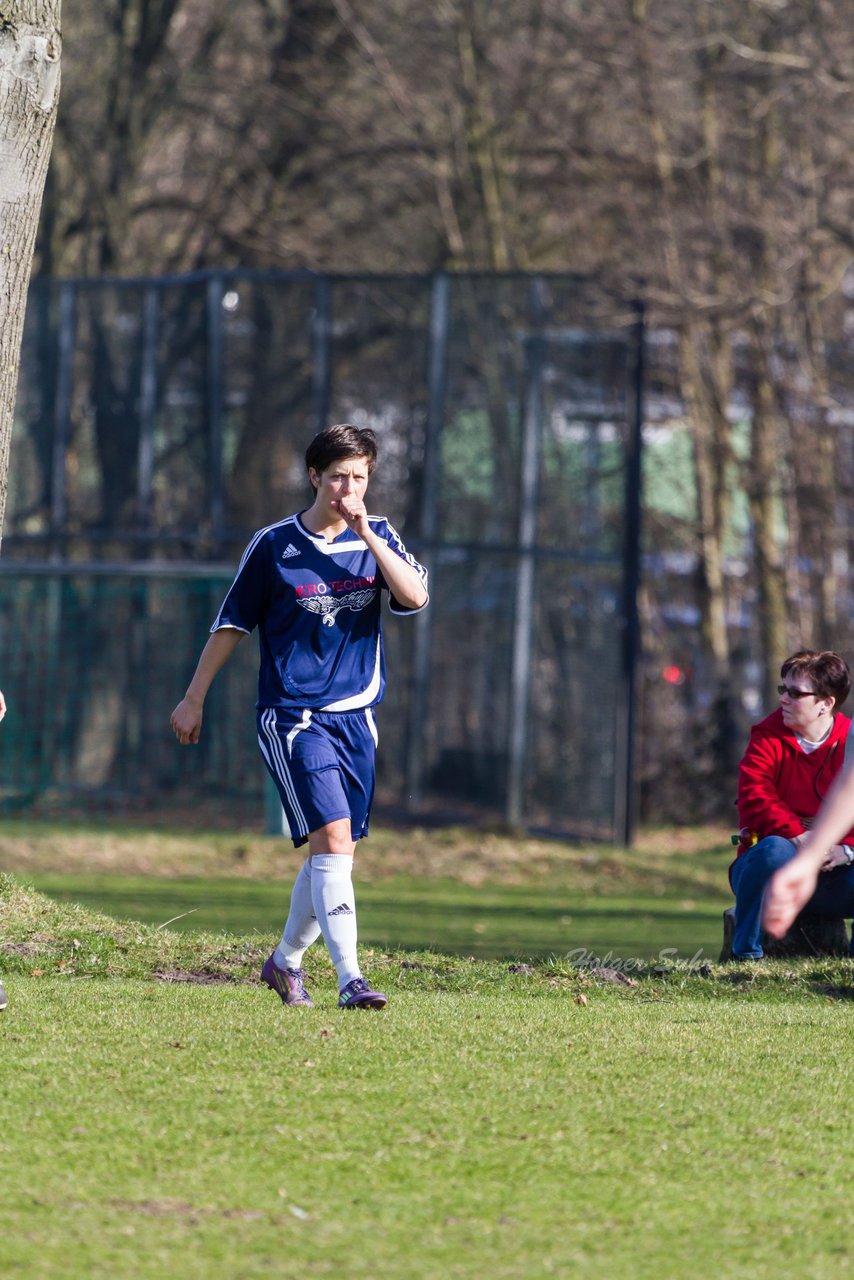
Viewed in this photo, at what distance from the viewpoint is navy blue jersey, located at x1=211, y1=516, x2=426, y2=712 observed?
5.84 m

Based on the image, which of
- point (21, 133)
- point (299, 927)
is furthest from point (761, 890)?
point (21, 133)

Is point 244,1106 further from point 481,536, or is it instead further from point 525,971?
point 481,536

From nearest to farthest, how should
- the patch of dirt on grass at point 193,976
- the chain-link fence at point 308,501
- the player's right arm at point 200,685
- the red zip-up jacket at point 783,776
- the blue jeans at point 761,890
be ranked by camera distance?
the player's right arm at point 200,685, the patch of dirt on grass at point 193,976, the blue jeans at point 761,890, the red zip-up jacket at point 783,776, the chain-link fence at point 308,501

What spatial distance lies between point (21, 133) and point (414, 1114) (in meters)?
3.96

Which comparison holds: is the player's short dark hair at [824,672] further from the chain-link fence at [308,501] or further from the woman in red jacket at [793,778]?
the chain-link fence at [308,501]

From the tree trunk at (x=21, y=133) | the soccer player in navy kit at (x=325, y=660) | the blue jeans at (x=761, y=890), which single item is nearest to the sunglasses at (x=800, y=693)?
the blue jeans at (x=761, y=890)

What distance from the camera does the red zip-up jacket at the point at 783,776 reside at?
7.14 metres

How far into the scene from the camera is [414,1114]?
4496 mm

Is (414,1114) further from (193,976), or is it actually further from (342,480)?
(193,976)

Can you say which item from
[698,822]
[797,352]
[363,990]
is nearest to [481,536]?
[698,822]

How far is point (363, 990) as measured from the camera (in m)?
5.83

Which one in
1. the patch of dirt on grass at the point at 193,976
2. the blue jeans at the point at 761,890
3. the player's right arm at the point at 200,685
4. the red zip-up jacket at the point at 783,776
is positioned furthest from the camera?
the red zip-up jacket at the point at 783,776

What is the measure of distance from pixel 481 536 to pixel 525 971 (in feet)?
30.6

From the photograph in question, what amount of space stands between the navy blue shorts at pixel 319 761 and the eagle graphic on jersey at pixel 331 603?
0.33 m
